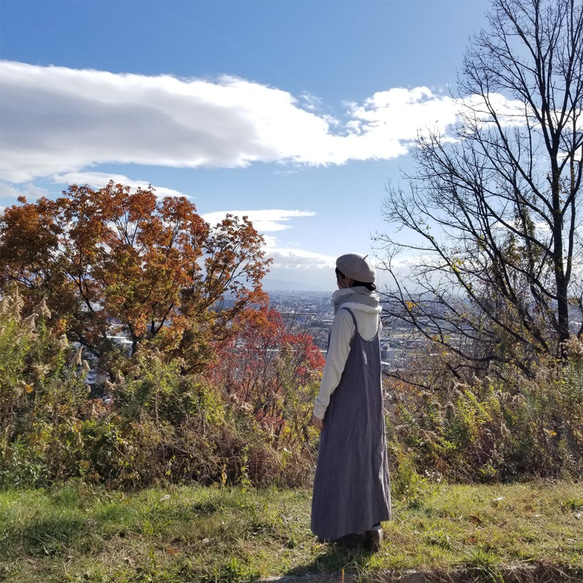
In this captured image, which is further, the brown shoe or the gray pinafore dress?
the brown shoe

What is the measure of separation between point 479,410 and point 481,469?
93cm

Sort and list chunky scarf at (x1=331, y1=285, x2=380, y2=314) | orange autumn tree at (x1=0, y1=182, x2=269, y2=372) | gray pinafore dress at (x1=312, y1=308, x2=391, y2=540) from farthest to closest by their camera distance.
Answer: orange autumn tree at (x1=0, y1=182, x2=269, y2=372) < chunky scarf at (x1=331, y1=285, x2=380, y2=314) < gray pinafore dress at (x1=312, y1=308, x2=391, y2=540)

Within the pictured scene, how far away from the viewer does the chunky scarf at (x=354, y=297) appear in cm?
340

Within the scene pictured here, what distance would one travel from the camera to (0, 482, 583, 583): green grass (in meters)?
3.11

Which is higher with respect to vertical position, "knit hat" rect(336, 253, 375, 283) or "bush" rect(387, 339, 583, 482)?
"knit hat" rect(336, 253, 375, 283)

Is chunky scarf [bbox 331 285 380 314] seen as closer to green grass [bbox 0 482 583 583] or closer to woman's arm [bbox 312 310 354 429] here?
woman's arm [bbox 312 310 354 429]

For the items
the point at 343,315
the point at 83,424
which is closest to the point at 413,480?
the point at 343,315

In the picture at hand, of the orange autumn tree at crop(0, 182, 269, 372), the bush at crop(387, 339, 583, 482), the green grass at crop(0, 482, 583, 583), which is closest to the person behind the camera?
the green grass at crop(0, 482, 583, 583)

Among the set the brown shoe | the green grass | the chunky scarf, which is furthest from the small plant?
the chunky scarf

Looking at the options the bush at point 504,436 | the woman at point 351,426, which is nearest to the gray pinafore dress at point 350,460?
the woman at point 351,426

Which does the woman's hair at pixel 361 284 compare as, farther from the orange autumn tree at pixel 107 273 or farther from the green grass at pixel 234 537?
the orange autumn tree at pixel 107 273

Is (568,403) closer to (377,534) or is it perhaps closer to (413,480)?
(413,480)

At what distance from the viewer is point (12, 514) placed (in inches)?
138

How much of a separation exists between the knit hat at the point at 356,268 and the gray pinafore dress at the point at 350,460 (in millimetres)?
313
